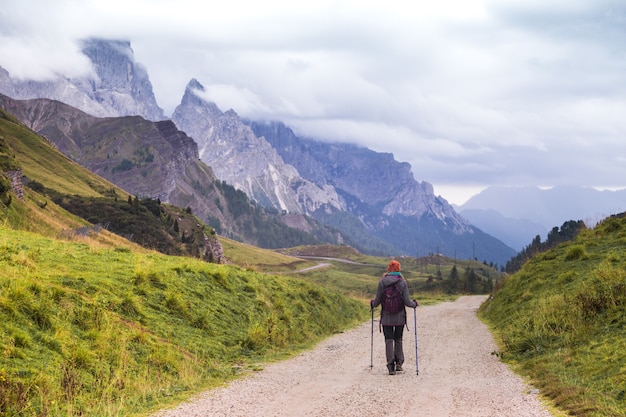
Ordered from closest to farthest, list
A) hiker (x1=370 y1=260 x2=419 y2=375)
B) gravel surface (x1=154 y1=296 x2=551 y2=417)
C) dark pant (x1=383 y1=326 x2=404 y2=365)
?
gravel surface (x1=154 y1=296 x2=551 y2=417), dark pant (x1=383 y1=326 x2=404 y2=365), hiker (x1=370 y1=260 x2=419 y2=375)

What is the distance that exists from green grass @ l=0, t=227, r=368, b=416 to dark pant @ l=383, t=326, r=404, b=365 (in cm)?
468

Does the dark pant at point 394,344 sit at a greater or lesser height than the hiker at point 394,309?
lesser

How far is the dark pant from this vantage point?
1656 centimetres

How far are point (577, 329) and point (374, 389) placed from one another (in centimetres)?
853

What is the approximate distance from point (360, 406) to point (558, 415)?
4.19m

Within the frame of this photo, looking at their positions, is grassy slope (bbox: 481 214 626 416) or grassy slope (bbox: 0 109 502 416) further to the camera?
grassy slope (bbox: 481 214 626 416)

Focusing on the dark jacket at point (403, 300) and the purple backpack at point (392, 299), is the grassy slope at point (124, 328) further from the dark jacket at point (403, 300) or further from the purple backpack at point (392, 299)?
the purple backpack at point (392, 299)

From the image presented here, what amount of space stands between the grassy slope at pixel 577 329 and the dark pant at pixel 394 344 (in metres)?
4.02

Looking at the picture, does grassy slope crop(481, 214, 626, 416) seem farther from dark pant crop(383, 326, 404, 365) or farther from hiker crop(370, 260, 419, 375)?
hiker crop(370, 260, 419, 375)

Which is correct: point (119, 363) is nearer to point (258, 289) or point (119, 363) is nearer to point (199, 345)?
point (199, 345)

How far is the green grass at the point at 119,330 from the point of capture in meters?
10.9

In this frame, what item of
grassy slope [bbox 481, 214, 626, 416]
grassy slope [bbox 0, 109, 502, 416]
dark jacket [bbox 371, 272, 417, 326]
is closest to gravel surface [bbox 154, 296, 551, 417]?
grassy slope [bbox 481, 214, 626, 416]

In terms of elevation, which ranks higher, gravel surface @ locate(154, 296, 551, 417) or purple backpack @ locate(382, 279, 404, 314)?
purple backpack @ locate(382, 279, 404, 314)

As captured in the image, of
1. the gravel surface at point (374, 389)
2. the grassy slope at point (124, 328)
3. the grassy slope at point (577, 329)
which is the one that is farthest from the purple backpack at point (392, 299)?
the grassy slope at point (124, 328)
